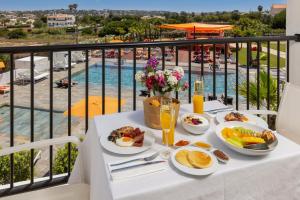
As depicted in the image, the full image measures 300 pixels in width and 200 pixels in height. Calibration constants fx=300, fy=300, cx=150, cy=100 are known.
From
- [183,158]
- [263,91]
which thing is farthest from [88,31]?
[183,158]

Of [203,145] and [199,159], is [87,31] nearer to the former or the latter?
[203,145]

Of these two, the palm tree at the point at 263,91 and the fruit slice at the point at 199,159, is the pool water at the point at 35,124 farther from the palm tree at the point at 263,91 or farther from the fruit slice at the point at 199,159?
the fruit slice at the point at 199,159

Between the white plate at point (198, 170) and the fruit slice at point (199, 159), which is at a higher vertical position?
the fruit slice at point (199, 159)

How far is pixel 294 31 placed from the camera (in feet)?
8.76

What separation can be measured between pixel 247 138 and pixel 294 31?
191cm

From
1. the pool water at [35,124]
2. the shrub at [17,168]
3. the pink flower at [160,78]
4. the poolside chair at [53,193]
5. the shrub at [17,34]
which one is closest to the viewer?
the pink flower at [160,78]

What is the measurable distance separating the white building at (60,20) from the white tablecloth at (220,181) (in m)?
31.3

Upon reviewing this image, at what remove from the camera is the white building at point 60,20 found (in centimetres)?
3043

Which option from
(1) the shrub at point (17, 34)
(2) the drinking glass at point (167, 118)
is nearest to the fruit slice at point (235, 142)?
(2) the drinking glass at point (167, 118)

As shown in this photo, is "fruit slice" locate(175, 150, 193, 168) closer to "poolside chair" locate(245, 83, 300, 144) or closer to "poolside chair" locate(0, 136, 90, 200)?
"poolside chair" locate(0, 136, 90, 200)

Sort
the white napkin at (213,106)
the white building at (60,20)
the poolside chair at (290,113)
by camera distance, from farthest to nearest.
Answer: the white building at (60,20)
the poolside chair at (290,113)
the white napkin at (213,106)

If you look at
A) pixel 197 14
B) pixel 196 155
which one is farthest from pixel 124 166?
pixel 197 14

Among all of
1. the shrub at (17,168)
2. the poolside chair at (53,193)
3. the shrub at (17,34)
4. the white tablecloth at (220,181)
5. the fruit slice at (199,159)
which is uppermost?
the shrub at (17,34)

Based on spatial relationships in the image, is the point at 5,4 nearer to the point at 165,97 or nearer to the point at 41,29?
the point at 41,29
